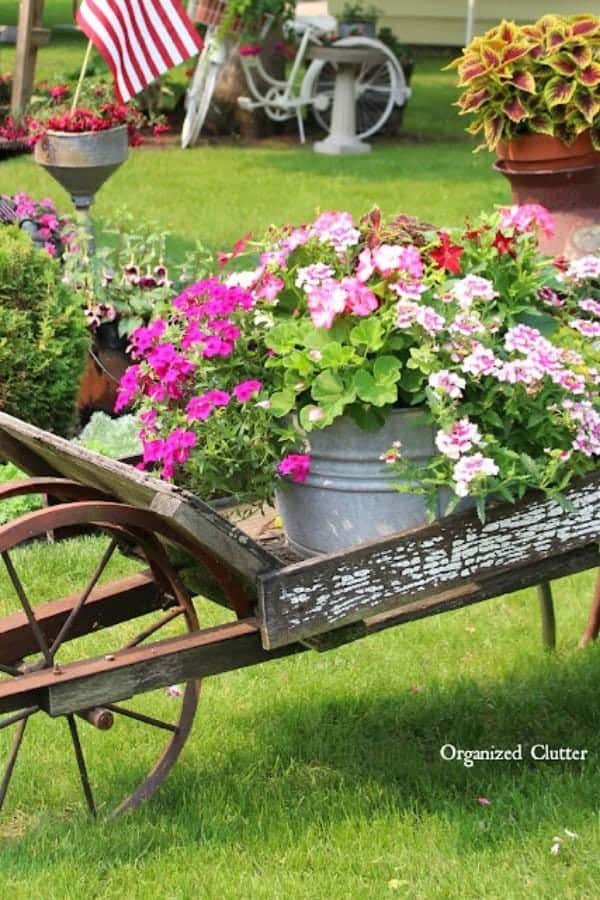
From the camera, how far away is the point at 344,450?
2.86 m

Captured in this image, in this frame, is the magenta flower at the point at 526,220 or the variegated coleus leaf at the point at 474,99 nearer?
the magenta flower at the point at 526,220

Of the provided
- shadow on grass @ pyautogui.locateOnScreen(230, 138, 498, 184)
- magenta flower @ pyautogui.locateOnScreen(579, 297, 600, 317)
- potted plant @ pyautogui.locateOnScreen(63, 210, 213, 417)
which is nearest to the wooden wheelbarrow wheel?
magenta flower @ pyautogui.locateOnScreen(579, 297, 600, 317)

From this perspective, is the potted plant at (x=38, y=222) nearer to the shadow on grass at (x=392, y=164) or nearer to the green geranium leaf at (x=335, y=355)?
the green geranium leaf at (x=335, y=355)

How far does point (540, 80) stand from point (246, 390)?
1636mm

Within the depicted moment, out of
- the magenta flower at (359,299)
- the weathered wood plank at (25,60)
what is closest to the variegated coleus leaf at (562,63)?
the magenta flower at (359,299)

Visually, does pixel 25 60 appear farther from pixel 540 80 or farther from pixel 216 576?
pixel 216 576

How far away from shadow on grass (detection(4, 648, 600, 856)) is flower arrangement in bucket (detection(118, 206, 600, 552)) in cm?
63

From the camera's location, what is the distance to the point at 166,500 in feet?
8.52

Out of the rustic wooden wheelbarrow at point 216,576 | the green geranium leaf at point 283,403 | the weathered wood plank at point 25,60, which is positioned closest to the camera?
the rustic wooden wheelbarrow at point 216,576

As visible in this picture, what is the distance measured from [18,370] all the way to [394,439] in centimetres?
248

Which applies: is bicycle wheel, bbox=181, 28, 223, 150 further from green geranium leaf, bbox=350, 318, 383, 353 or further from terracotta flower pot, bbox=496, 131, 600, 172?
green geranium leaf, bbox=350, 318, 383, 353

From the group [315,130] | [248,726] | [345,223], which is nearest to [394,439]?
[345,223]

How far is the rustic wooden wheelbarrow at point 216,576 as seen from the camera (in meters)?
2.74

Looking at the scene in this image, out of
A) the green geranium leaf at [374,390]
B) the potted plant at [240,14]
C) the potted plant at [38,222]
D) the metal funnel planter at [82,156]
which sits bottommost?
the potted plant at [240,14]
